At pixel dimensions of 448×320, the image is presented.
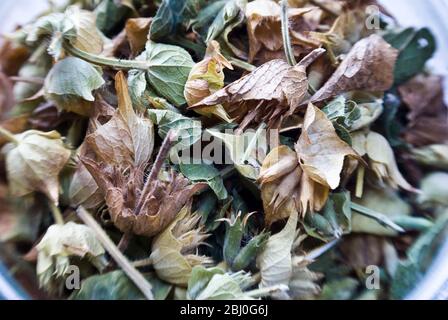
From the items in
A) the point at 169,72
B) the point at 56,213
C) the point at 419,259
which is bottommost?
Answer: the point at 419,259

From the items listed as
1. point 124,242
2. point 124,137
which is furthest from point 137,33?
point 124,242

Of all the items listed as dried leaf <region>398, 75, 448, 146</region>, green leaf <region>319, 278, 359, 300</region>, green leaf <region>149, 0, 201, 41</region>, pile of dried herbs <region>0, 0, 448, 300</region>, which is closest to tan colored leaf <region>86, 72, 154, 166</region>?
pile of dried herbs <region>0, 0, 448, 300</region>

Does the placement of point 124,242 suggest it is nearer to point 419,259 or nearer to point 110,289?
point 110,289

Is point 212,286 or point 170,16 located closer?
point 212,286

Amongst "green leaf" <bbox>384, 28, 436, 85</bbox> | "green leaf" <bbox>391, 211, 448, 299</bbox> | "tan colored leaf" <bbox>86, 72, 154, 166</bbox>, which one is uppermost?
"tan colored leaf" <bbox>86, 72, 154, 166</bbox>

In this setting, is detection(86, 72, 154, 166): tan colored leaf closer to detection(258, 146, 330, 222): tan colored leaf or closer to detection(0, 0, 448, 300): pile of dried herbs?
detection(0, 0, 448, 300): pile of dried herbs

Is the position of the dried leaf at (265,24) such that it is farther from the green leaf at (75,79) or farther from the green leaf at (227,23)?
the green leaf at (75,79)
